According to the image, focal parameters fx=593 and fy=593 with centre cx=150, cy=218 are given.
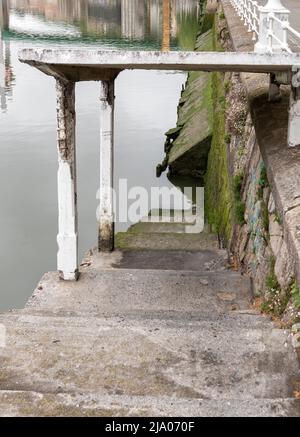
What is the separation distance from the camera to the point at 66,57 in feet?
22.6

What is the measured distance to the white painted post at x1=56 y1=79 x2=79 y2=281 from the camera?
823cm

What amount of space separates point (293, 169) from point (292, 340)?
2482 millimetres

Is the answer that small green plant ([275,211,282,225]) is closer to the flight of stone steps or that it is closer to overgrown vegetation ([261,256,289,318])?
overgrown vegetation ([261,256,289,318])

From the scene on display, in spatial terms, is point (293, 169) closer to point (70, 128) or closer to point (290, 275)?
point (290, 275)

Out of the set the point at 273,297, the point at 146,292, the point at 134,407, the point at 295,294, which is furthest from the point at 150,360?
the point at 146,292

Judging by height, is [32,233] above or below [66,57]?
below

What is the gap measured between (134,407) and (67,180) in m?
5.02

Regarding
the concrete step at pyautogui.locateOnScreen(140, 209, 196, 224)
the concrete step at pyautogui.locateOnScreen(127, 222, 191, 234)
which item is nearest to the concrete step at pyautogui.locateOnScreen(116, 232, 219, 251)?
the concrete step at pyautogui.locateOnScreen(127, 222, 191, 234)

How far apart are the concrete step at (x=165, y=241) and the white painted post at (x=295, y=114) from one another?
4.40m


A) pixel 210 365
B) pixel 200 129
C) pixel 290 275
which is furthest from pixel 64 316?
pixel 200 129

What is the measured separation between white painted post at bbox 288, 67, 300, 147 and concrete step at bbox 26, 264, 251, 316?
2.11 m

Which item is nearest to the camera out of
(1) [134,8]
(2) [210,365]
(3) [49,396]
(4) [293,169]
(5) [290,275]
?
(3) [49,396]

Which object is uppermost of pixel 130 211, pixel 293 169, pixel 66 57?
pixel 66 57

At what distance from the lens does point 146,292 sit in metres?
8.15
